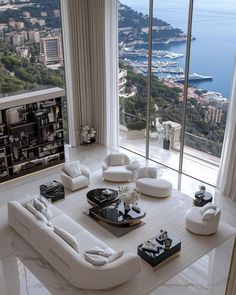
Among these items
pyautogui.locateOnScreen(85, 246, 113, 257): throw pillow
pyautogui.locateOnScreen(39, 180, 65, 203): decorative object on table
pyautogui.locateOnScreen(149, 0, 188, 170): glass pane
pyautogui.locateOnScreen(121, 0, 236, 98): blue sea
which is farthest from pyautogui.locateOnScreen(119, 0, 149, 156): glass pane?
pyautogui.locateOnScreen(85, 246, 113, 257): throw pillow

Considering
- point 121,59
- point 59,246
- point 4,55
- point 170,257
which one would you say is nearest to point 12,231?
point 59,246

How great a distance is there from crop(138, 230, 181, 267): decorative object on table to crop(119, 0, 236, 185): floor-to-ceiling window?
3148 mm

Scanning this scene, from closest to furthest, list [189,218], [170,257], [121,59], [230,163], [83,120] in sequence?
[170,257]
[189,218]
[230,163]
[121,59]
[83,120]

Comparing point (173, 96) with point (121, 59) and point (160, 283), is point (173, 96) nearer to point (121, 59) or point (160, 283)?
point (121, 59)

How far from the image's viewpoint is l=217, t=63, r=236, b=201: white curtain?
28.2 ft

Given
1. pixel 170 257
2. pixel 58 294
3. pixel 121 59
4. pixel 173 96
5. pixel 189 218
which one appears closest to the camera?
pixel 58 294

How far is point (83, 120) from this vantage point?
40.0ft

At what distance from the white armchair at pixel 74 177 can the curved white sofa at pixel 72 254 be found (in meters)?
1.62

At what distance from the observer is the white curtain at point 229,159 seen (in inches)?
338

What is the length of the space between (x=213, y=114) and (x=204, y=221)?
9.23 ft

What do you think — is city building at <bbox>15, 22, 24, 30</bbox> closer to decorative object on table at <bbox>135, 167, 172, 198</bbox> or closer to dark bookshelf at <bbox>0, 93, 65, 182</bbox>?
dark bookshelf at <bbox>0, 93, 65, 182</bbox>

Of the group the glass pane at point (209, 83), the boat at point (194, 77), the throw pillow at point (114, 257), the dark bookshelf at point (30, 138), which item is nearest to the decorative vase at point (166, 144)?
the glass pane at point (209, 83)

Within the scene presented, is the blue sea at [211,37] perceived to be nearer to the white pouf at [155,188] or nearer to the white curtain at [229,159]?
the white curtain at [229,159]

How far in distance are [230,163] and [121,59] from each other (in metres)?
4.33
